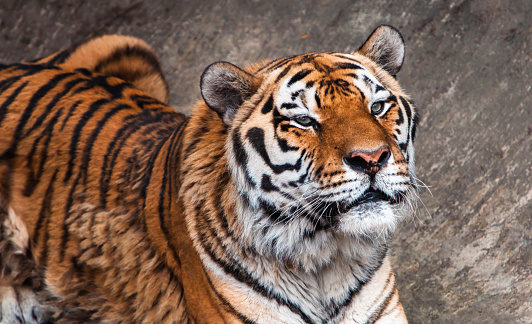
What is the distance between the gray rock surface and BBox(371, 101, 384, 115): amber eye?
0.90 metres

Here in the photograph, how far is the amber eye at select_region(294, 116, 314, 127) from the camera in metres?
1.63

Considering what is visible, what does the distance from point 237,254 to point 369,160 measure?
1.63ft

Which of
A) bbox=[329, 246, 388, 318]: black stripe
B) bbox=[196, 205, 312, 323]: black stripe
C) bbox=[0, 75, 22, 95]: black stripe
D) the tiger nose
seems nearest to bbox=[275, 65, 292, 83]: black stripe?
the tiger nose

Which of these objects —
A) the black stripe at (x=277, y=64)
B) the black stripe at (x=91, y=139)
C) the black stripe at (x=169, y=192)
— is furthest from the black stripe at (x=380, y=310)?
the black stripe at (x=91, y=139)

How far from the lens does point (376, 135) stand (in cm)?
→ 153

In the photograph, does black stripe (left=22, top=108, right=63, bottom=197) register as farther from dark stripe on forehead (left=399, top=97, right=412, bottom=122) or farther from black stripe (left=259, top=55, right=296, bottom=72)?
dark stripe on forehead (left=399, top=97, right=412, bottom=122)

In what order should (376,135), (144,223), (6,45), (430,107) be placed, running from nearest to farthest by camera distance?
(376,135), (144,223), (430,107), (6,45)

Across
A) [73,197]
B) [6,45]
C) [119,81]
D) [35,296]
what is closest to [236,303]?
[73,197]

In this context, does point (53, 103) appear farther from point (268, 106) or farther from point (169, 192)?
point (268, 106)

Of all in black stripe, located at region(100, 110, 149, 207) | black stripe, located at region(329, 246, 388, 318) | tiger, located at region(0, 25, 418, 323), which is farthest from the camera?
black stripe, located at region(100, 110, 149, 207)

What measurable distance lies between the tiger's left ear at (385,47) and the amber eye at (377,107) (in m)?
0.28

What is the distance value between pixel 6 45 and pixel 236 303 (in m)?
2.49

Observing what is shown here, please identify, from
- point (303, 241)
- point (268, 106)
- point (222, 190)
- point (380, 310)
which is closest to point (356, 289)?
point (380, 310)

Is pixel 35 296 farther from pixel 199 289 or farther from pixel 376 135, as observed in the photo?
pixel 376 135
